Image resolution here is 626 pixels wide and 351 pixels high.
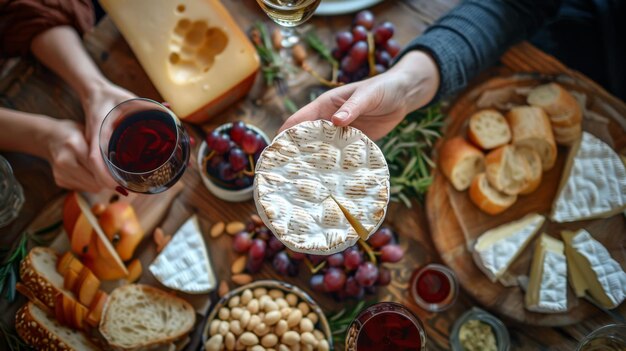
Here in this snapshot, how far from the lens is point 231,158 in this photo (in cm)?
157

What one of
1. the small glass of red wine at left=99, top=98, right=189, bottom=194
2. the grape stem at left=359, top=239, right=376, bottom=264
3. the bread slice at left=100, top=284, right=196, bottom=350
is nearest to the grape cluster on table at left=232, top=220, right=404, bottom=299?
the grape stem at left=359, top=239, right=376, bottom=264

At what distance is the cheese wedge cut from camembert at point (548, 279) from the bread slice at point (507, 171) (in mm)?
186

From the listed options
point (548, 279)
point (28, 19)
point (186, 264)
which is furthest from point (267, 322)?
point (28, 19)

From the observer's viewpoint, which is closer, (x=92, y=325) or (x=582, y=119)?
(x=92, y=325)

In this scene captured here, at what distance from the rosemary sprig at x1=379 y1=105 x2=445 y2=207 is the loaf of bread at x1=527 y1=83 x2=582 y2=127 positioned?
1.08 ft

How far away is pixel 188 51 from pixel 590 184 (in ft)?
4.57

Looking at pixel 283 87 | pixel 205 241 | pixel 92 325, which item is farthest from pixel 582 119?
pixel 92 325

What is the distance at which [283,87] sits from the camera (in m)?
1.80

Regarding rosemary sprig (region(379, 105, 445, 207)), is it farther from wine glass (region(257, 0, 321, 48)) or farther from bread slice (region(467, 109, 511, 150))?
wine glass (region(257, 0, 321, 48))

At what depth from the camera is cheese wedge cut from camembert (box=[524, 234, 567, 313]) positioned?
5.18 feet

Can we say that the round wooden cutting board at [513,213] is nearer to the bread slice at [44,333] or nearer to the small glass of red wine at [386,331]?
the small glass of red wine at [386,331]

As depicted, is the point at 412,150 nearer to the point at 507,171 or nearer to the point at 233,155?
the point at 507,171

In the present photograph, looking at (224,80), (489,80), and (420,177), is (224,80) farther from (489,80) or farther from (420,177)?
(489,80)

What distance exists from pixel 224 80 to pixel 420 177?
712 mm
